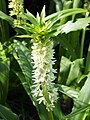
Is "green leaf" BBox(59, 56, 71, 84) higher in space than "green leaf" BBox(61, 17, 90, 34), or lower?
lower

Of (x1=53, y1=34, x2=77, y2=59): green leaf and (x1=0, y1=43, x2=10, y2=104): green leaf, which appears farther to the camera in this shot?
(x1=53, y1=34, x2=77, y2=59): green leaf

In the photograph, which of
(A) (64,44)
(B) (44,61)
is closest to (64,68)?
(A) (64,44)

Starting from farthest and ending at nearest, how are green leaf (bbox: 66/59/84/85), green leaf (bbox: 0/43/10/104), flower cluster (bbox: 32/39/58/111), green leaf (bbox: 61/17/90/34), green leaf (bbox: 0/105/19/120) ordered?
green leaf (bbox: 66/59/84/85) < green leaf (bbox: 0/43/10/104) < green leaf (bbox: 61/17/90/34) < green leaf (bbox: 0/105/19/120) < flower cluster (bbox: 32/39/58/111)

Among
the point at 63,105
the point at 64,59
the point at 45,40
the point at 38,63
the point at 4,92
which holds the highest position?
the point at 45,40

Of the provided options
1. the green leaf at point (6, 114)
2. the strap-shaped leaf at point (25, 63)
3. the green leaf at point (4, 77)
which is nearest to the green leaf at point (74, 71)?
the strap-shaped leaf at point (25, 63)

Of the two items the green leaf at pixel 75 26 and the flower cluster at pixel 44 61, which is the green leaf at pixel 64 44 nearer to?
the green leaf at pixel 75 26

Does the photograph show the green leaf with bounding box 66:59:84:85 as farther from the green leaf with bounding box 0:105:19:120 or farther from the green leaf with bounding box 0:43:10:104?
the green leaf with bounding box 0:105:19:120

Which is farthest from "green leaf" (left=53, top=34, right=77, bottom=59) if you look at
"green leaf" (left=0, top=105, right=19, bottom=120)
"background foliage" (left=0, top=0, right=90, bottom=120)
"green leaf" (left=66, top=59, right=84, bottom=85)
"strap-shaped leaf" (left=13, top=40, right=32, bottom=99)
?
"green leaf" (left=0, top=105, right=19, bottom=120)

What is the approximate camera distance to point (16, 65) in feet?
9.70

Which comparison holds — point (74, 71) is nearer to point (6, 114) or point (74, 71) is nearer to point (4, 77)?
point (4, 77)

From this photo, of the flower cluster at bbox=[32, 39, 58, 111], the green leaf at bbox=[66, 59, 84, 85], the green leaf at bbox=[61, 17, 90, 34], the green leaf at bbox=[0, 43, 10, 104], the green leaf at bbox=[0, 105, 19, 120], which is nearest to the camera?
the flower cluster at bbox=[32, 39, 58, 111]

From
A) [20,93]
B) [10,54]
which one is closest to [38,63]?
[10,54]

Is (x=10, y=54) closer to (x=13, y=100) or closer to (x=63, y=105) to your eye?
(x=13, y=100)

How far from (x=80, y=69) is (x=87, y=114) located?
2.07 ft
